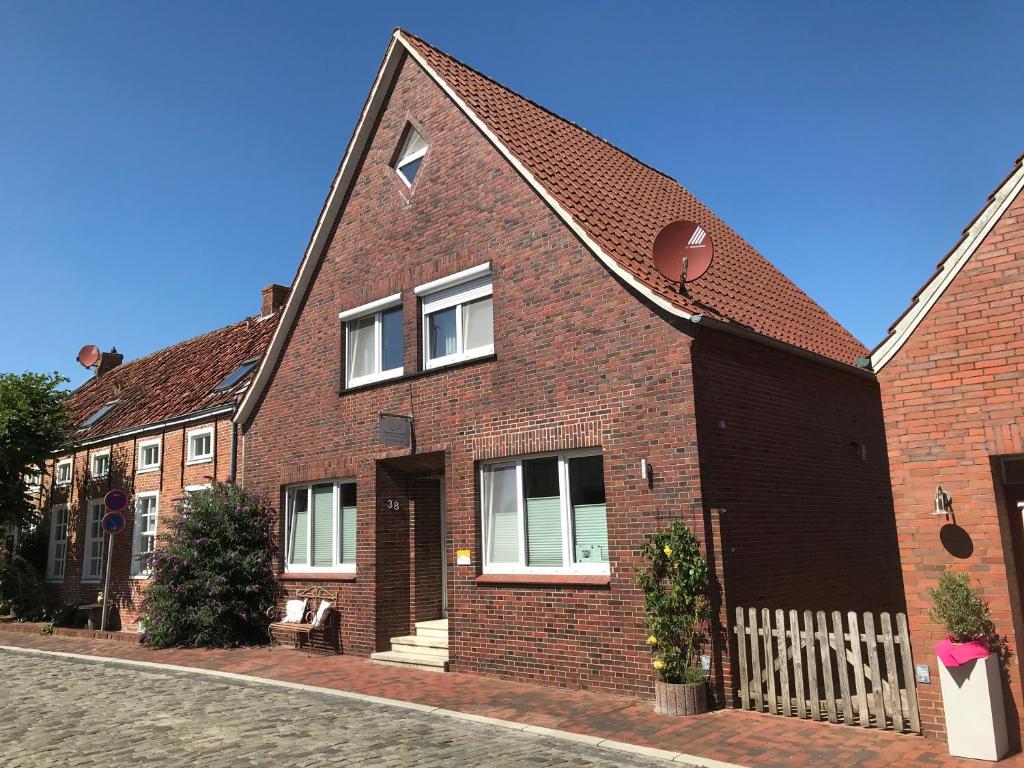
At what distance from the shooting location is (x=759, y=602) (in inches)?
369

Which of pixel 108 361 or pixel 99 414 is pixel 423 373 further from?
pixel 108 361

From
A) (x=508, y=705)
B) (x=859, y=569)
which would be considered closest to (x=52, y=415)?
(x=508, y=705)

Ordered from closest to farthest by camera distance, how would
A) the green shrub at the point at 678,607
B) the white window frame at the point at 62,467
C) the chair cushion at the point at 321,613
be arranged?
the green shrub at the point at 678,607 → the chair cushion at the point at 321,613 → the white window frame at the point at 62,467

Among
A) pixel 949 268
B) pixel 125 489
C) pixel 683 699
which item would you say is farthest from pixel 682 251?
pixel 125 489

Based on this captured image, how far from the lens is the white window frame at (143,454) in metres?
19.0

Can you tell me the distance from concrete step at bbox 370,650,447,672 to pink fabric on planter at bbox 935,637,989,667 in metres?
6.75

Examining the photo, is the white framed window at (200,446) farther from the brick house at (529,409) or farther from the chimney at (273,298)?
the chimney at (273,298)

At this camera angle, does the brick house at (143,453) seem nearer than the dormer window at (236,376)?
Yes

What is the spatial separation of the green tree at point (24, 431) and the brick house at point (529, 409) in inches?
297

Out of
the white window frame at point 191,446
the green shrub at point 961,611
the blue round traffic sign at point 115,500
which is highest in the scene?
the white window frame at point 191,446

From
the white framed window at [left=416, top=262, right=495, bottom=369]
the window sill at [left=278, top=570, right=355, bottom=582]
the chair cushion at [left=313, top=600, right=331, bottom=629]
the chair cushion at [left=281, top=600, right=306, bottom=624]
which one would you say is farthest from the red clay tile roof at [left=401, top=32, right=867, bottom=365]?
the chair cushion at [left=281, top=600, right=306, bottom=624]

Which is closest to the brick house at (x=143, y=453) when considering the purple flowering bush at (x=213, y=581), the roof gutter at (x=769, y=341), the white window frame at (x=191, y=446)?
the white window frame at (x=191, y=446)

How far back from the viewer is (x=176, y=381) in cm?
2200

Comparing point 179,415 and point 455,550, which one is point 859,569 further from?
point 179,415
